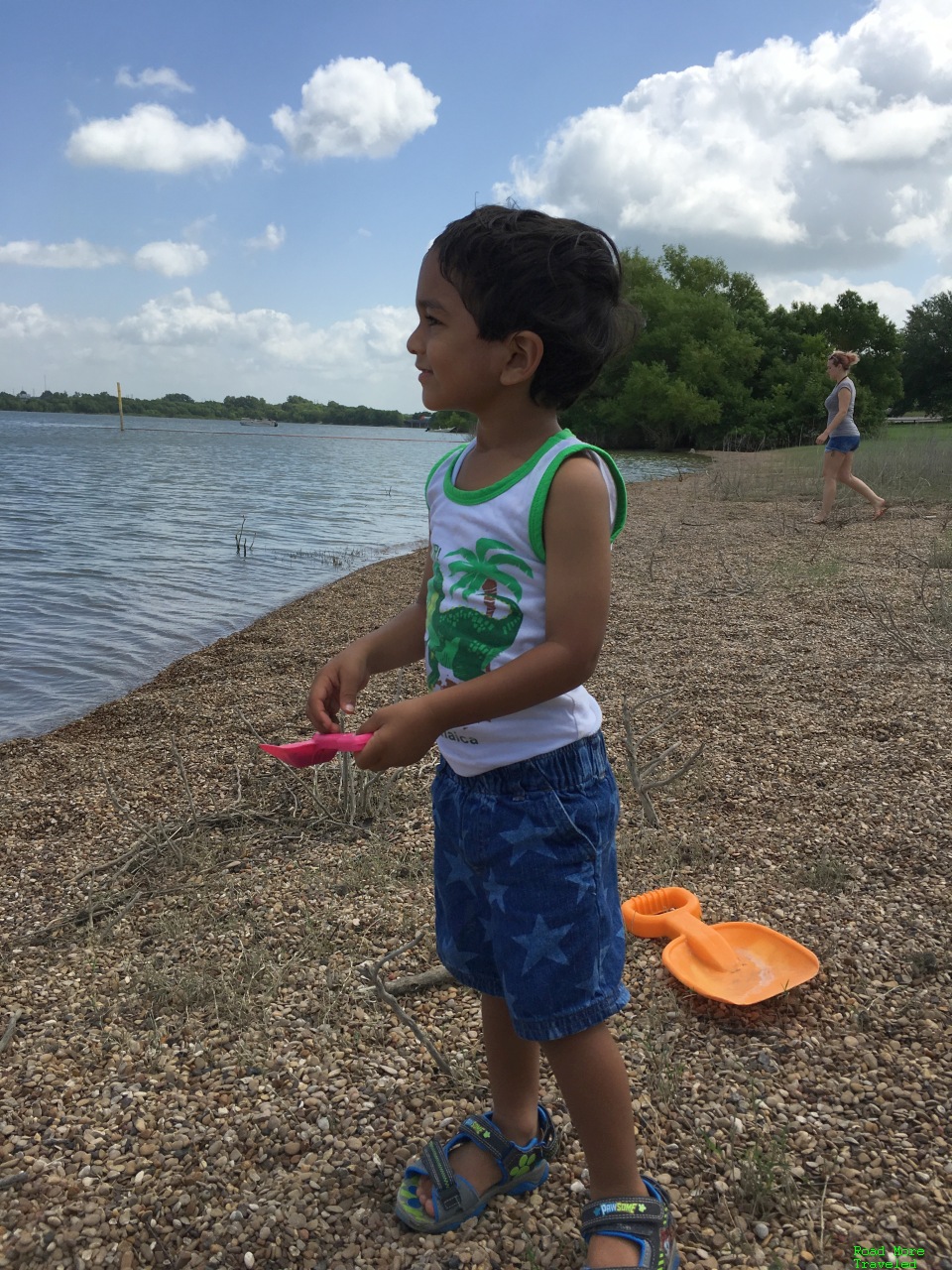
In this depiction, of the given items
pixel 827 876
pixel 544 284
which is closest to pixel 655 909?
pixel 827 876

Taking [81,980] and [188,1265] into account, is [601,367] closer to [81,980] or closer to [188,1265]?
[188,1265]

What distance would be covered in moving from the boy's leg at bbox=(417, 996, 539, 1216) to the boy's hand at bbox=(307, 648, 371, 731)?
0.63 meters

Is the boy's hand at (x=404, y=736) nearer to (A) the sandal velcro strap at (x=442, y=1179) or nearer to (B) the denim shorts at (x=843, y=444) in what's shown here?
(A) the sandal velcro strap at (x=442, y=1179)

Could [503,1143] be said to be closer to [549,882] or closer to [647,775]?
[549,882]

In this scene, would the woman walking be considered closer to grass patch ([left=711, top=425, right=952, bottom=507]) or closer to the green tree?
grass patch ([left=711, top=425, right=952, bottom=507])

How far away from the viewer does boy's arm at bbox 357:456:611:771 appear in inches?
58.6

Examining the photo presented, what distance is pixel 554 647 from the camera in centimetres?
152

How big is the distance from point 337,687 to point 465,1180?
100cm

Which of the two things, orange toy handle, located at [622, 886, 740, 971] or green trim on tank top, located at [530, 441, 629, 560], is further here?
orange toy handle, located at [622, 886, 740, 971]

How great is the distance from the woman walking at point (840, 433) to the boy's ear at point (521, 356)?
962 centimetres

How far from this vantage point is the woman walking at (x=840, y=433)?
35.0 ft

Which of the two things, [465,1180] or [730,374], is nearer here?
[465,1180]

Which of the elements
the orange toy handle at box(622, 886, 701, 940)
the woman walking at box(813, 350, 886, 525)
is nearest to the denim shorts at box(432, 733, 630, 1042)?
the orange toy handle at box(622, 886, 701, 940)

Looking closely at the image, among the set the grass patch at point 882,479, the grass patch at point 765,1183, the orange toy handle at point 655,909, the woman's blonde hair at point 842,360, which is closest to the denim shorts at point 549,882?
the grass patch at point 765,1183
